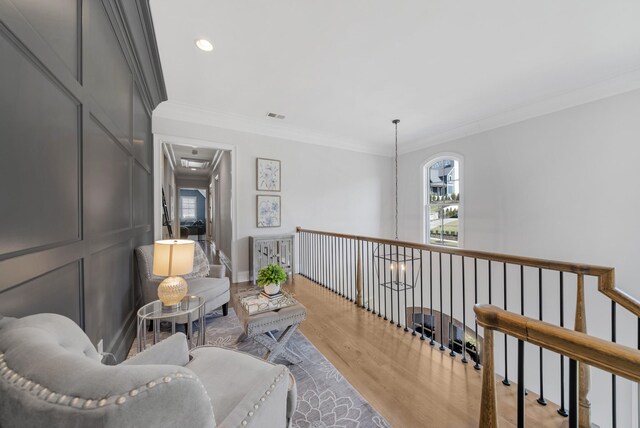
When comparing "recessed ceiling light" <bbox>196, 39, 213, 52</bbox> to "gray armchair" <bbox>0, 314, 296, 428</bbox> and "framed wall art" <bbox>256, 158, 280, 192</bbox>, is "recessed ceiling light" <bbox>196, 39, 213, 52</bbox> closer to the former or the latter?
"framed wall art" <bbox>256, 158, 280, 192</bbox>

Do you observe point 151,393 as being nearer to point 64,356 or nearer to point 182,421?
point 182,421

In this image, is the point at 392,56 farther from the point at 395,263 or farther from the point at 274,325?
the point at 395,263

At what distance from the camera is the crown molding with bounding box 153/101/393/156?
3688mm

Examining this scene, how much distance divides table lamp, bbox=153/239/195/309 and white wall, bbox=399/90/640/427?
4.59 meters

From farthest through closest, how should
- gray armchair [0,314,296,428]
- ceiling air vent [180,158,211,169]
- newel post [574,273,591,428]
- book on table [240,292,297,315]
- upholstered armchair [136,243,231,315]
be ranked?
1. ceiling air vent [180,158,211,169]
2. upholstered armchair [136,243,231,315]
3. book on table [240,292,297,315]
4. newel post [574,273,591,428]
5. gray armchair [0,314,296,428]

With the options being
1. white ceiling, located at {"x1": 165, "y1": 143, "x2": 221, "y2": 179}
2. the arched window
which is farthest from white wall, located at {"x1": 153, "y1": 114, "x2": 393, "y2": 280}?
white ceiling, located at {"x1": 165, "y1": 143, "x2": 221, "y2": 179}

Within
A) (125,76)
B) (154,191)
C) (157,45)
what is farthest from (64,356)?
(154,191)

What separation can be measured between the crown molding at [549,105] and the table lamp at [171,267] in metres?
4.89

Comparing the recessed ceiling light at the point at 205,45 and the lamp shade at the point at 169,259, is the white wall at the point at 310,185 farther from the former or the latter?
the lamp shade at the point at 169,259

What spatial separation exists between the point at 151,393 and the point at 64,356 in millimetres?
220

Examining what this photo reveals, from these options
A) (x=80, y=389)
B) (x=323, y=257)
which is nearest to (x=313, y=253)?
(x=323, y=257)

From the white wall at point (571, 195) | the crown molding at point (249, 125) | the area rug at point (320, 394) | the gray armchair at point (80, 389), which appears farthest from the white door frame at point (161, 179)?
the white wall at point (571, 195)

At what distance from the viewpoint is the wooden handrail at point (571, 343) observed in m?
0.57

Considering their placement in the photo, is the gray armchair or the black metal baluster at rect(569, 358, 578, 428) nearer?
the gray armchair
